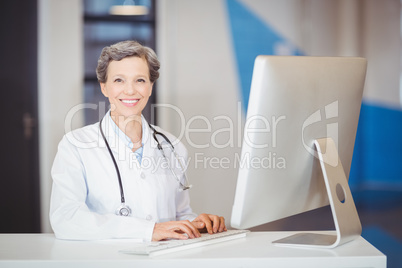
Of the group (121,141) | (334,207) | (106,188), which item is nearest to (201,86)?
(121,141)

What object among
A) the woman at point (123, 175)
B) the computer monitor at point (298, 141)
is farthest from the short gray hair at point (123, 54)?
the computer monitor at point (298, 141)

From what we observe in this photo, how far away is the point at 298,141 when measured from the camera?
53.3 inches

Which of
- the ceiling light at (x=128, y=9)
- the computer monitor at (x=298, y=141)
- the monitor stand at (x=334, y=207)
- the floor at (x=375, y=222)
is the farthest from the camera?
the ceiling light at (x=128, y=9)

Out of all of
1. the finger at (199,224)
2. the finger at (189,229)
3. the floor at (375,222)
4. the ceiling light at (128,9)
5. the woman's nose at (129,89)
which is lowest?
the floor at (375,222)

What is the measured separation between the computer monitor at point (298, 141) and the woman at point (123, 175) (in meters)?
0.28

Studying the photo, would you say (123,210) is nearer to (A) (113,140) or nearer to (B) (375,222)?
(A) (113,140)

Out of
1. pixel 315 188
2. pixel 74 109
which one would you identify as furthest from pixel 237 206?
pixel 74 109

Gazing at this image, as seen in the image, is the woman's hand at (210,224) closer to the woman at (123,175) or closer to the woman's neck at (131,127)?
the woman at (123,175)

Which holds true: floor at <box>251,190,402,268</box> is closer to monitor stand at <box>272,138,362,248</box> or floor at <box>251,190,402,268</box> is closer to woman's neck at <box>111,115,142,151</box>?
monitor stand at <box>272,138,362,248</box>

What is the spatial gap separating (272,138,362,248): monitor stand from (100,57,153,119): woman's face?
771 mm

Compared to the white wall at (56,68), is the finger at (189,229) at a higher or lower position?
lower

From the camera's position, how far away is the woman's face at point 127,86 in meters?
1.87

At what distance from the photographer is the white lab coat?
149 cm

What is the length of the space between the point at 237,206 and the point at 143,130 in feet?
2.33
